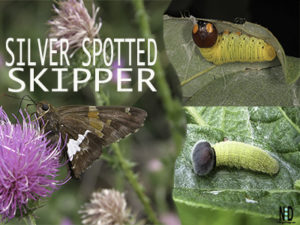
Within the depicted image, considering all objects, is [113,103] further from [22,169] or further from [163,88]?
[22,169]

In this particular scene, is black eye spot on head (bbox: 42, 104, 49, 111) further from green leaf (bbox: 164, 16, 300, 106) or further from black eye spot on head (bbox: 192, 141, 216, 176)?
black eye spot on head (bbox: 192, 141, 216, 176)

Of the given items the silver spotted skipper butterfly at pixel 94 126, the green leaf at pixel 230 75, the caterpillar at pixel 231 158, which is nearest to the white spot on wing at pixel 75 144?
the silver spotted skipper butterfly at pixel 94 126

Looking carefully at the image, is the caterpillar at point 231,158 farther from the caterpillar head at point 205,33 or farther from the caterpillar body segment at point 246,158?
the caterpillar head at point 205,33

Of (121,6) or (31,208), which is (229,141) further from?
(121,6)

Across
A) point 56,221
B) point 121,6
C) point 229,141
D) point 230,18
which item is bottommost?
point 56,221

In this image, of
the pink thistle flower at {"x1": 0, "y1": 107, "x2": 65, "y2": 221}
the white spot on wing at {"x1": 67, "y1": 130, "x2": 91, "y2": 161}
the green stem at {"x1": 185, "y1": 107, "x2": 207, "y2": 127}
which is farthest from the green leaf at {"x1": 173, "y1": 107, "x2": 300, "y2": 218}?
the white spot on wing at {"x1": 67, "y1": 130, "x2": 91, "y2": 161}

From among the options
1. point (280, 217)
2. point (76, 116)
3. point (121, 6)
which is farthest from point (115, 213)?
point (121, 6)

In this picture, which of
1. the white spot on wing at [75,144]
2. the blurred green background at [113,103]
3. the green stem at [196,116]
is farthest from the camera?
the blurred green background at [113,103]
